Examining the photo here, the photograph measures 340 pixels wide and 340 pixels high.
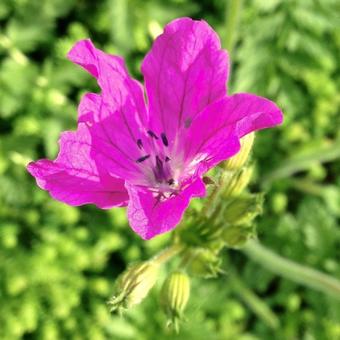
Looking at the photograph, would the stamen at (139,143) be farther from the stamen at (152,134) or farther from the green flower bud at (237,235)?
the green flower bud at (237,235)

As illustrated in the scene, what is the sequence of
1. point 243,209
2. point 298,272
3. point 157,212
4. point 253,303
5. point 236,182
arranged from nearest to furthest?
point 157,212 → point 243,209 → point 236,182 → point 298,272 → point 253,303

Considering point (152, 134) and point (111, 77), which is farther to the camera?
point (152, 134)

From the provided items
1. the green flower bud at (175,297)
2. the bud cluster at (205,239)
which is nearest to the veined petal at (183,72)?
the bud cluster at (205,239)

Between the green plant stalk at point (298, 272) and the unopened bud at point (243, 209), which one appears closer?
the unopened bud at point (243, 209)

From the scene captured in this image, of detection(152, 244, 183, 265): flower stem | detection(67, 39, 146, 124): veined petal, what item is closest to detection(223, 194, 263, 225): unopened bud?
detection(152, 244, 183, 265): flower stem

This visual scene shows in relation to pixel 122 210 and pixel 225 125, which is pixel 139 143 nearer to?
pixel 225 125

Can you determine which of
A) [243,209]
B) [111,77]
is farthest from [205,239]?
[111,77]

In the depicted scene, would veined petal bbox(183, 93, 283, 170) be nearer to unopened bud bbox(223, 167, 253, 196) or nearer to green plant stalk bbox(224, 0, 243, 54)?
unopened bud bbox(223, 167, 253, 196)
